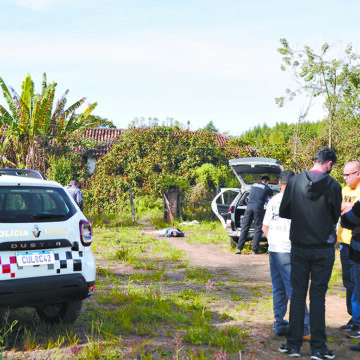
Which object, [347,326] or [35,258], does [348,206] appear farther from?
[35,258]

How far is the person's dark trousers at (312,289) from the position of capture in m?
4.55

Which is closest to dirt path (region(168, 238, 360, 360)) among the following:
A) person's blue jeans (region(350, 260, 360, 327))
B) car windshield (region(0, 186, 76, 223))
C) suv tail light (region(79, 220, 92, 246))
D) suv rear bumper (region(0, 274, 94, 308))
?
person's blue jeans (region(350, 260, 360, 327))

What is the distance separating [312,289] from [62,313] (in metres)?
2.92

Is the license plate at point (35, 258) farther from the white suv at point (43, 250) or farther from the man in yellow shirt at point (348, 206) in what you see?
the man in yellow shirt at point (348, 206)

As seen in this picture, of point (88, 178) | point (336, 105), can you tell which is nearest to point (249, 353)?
point (336, 105)

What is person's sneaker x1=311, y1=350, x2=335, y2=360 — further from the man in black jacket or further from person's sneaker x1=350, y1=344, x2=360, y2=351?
person's sneaker x1=350, y1=344, x2=360, y2=351

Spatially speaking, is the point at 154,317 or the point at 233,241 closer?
the point at 154,317

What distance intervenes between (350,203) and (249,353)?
216 cm

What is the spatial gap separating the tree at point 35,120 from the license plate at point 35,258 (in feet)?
57.8

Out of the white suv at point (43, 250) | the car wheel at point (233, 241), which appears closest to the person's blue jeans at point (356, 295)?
the white suv at point (43, 250)

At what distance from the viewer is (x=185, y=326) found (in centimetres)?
564

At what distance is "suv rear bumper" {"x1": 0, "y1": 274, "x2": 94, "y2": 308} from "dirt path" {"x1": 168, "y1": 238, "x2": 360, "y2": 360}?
192 cm

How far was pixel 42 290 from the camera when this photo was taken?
4.74 m

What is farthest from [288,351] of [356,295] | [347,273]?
[347,273]
